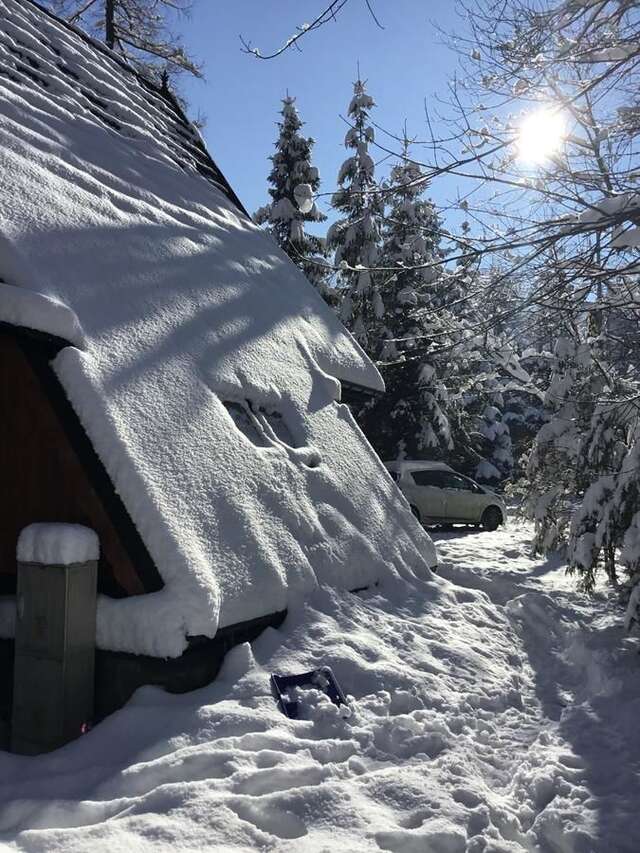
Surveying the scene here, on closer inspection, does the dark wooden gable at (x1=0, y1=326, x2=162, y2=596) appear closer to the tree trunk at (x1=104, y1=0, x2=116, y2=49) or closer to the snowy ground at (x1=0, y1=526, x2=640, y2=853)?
the snowy ground at (x1=0, y1=526, x2=640, y2=853)

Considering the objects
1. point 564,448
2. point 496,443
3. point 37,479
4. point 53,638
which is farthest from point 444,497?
point 496,443

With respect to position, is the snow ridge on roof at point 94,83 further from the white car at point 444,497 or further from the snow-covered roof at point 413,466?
the white car at point 444,497

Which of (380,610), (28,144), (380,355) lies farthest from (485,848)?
(380,355)

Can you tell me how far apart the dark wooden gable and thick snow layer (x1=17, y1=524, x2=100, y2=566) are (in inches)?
7.0

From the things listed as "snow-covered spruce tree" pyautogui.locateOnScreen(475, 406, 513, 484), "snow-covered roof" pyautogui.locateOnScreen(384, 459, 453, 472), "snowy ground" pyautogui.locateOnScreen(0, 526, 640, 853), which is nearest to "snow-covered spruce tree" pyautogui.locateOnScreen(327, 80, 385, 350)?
"snow-covered roof" pyautogui.locateOnScreen(384, 459, 453, 472)

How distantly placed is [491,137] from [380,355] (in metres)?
17.1

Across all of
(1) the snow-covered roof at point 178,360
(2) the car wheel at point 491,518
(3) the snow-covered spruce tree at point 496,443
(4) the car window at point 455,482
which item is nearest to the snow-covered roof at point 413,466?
(4) the car window at point 455,482

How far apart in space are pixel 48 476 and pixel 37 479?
10 cm

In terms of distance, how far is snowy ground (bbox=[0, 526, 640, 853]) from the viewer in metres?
2.94

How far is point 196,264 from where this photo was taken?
640 cm

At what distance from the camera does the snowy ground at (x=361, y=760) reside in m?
2.94

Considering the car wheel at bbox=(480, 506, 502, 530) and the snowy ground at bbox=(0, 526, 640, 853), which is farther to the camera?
the car wheel at bbox=(480, 506, 502, 530)

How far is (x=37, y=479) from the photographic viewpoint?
175 inches

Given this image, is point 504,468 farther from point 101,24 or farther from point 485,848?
point 485,848
